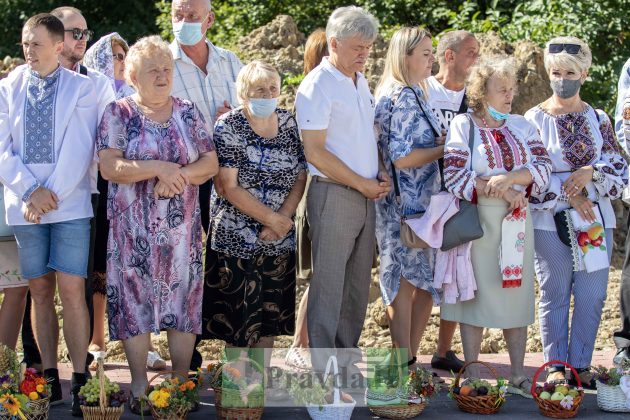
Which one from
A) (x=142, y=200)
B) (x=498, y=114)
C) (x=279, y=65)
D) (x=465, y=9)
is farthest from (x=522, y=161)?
(x=465, y=9)

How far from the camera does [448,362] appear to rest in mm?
7582

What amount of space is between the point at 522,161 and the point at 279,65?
186 inches

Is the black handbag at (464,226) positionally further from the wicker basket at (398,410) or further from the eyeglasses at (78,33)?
the eyeglasses at (78,33)

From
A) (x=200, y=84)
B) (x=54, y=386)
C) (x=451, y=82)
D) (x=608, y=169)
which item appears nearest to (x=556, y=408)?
(x=608, y=169)

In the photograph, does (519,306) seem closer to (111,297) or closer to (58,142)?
(111,297)

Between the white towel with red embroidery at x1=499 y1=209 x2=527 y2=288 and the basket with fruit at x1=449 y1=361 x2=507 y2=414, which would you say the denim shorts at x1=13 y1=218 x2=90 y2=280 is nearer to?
the basket with fruit at x1=449 y1=361 x2=507 y2=414

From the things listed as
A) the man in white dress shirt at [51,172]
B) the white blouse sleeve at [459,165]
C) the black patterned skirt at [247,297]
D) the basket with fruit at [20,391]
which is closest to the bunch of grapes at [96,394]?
the basket with fruit at [20,391]

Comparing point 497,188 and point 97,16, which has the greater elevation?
point 97,16

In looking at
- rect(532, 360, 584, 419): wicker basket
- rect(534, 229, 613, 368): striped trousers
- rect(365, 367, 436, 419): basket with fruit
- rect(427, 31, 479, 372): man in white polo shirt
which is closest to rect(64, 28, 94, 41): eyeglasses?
rect(427, 31, 479, 372): man in white polo shirt

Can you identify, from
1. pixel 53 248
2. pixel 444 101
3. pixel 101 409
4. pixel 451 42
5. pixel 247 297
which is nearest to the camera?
pixel 101 409

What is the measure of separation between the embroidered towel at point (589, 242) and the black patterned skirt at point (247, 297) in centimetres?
178

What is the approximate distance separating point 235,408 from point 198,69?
2.28 meters

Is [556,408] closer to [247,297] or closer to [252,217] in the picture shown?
[247,297]

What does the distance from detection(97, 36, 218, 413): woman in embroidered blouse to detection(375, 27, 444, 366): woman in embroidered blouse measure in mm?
1184
